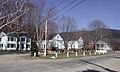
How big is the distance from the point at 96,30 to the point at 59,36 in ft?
69.9

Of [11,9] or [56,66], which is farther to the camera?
[56,66]

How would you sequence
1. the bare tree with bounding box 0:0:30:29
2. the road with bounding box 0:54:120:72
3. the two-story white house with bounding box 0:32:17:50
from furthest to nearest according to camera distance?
the two-story white house with bounding box 0:32:17:50 → the bare tree with bounding box 0:0:30:29 → the road with bounding box 0:54:120:72

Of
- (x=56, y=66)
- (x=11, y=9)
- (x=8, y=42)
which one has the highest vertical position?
(x=11, y=9)

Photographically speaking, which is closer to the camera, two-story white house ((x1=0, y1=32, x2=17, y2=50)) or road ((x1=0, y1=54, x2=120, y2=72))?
road ((x1=0, y1=54, x2=120, y2=72))

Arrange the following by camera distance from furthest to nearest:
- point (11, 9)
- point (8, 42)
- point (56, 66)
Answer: point (8, 42), point (56, 66), point (11, 9)

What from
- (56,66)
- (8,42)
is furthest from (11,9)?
(8,42)

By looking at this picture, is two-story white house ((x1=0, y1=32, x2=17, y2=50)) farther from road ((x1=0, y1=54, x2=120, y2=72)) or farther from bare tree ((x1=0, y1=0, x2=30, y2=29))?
bare tree ((x1=0, y1=0, x2=30, y2=29))

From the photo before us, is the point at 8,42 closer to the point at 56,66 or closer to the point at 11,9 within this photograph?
the point at 11,9

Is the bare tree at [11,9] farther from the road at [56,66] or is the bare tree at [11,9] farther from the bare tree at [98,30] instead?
the bare tree at [98,30]

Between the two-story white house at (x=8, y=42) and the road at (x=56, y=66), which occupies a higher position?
the two-story white house at (x=8, y=42)

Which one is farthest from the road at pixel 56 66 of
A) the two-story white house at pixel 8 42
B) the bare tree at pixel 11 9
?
the two-story white house at pixel 8 42

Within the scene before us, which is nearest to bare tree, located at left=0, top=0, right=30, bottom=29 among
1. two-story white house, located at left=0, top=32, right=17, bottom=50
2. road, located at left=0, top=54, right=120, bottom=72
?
road, located at left=0, top=54, right=120, bottom=72

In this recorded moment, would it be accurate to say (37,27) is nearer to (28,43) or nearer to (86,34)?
(28,43)

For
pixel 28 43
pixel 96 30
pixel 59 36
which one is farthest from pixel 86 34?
pixel 28 43
